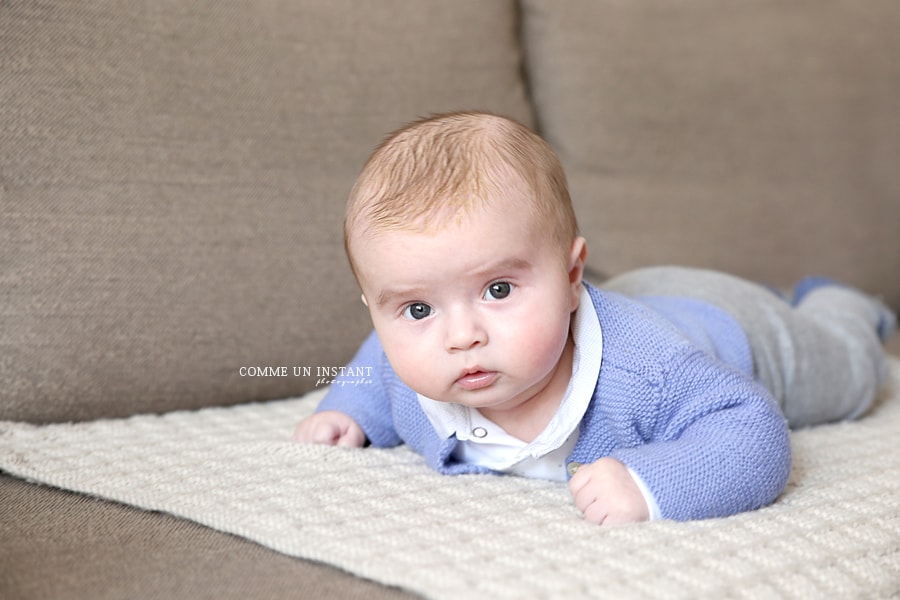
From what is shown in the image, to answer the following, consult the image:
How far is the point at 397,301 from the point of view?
94 centimetres

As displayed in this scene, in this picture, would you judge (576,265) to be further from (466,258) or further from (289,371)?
(289,371)

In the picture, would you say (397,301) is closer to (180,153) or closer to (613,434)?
(613,434)

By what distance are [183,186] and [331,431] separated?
0.41m

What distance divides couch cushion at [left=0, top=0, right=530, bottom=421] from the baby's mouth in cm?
50

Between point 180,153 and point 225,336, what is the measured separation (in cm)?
26

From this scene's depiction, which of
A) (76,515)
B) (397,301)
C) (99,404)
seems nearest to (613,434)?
(397,301)

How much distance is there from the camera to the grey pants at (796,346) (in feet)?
4.20

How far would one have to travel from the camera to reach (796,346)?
51.8 inches

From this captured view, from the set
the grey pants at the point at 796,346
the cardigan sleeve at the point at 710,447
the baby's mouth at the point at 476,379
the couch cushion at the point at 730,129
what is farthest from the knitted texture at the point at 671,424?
the couch cushion at the point at 730,129

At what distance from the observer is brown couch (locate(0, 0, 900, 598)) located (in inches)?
46.9

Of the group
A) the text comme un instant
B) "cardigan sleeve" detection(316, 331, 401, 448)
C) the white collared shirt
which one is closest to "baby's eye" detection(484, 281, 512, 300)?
the white collared shirt

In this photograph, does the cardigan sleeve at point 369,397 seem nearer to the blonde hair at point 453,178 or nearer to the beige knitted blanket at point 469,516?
the beige knitted blanket at point 469,516

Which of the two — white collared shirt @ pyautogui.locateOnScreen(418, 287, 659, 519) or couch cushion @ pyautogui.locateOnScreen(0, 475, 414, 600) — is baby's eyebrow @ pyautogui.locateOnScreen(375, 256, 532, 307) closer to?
white collared shirt @ pyautogui.locateOnScreen(418, 287, 659, 519)

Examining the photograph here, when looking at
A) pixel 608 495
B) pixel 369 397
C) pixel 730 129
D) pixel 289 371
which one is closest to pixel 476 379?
pixel 608 495
